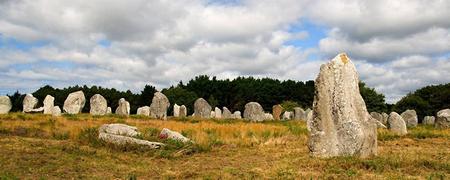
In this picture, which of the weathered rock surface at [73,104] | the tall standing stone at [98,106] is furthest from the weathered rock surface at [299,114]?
the weathered rock surface at [73,104]

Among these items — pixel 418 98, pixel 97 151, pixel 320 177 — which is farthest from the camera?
pixel 418 98

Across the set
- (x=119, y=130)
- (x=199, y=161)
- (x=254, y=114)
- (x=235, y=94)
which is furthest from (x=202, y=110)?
(x=235, y=94)

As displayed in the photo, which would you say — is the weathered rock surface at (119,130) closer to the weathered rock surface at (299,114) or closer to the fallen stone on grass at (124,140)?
the fallen stone on grass at (124,140)

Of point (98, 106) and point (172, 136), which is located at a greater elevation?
point (98, 106)

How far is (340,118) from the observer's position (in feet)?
46.4

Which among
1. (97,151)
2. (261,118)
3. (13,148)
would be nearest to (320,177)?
(97,151)

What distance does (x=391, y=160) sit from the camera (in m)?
12.4

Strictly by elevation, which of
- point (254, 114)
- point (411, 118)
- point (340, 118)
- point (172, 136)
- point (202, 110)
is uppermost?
point (202, 110)

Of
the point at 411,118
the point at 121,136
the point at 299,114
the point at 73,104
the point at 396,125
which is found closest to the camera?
the point at 121,136

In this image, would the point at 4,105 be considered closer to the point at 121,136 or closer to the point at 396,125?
the point at 121,136

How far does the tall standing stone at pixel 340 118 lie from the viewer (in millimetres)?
14047

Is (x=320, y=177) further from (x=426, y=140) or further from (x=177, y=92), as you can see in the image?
(x=177, y=92)

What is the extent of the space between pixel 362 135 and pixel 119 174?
7109 mm

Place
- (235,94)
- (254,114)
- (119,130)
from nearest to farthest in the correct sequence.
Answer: (119,130) < (254,114) < (235,94)
